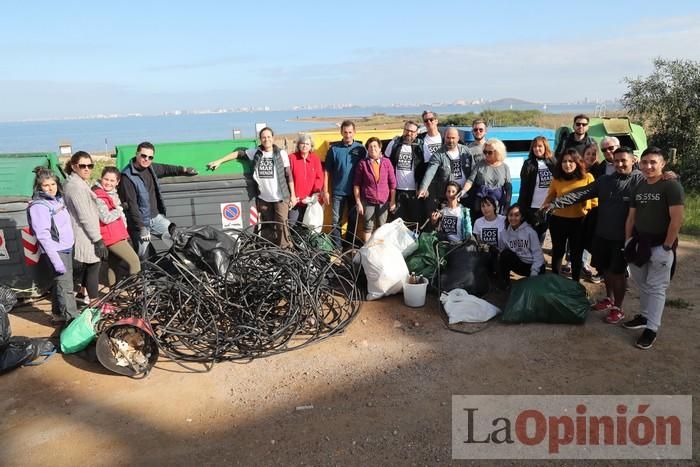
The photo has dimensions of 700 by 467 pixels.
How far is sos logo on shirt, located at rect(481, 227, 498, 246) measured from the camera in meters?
4.91

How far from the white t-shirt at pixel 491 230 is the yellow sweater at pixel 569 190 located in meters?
0.49

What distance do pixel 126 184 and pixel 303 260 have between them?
185cm

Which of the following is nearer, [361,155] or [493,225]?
[493,225]

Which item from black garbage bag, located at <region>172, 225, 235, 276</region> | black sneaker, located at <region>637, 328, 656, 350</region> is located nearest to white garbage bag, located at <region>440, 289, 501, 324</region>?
black sneaker, located at <region>637, 328, 656, 350</region>

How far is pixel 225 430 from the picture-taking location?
2941 mm

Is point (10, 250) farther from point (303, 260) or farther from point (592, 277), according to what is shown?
point (592, 277)

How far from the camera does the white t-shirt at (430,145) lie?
215 inches

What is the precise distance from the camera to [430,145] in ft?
18.0

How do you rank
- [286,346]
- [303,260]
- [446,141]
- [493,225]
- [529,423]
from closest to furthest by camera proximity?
[529,423], [286,346], [303,260], [493,225], [446,141]

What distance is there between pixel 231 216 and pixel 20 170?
89.5 inches

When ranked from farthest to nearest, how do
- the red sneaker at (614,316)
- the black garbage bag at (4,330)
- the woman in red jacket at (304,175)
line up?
the woman in red jacket at (304,175) < the red sneaker at (614,316) < the black garbage bag at (4,330)

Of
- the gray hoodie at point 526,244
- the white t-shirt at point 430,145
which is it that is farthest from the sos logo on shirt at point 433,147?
the gray hoodie at point 526,244

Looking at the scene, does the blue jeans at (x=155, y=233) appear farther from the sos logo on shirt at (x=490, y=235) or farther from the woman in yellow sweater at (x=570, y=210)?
the woman in yellow sweater at (x=570, y=210)

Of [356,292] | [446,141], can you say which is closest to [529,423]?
[356,292]
